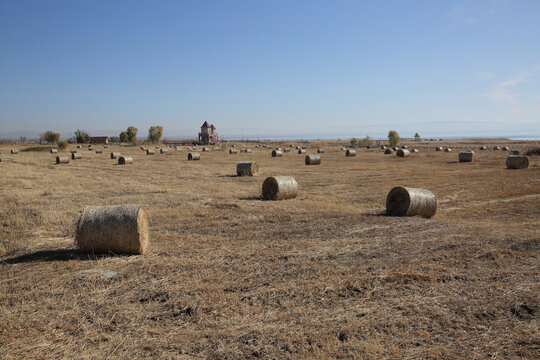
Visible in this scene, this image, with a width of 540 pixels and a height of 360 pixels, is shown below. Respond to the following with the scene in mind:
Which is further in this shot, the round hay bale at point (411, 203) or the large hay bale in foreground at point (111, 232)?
the round hay bale at point (411, 203)

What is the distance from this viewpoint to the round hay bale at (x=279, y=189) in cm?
1613

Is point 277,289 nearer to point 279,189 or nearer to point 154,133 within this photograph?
point 279,189

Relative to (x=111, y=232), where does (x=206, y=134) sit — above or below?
above

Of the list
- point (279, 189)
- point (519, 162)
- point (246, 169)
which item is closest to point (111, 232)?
point (279, 189)

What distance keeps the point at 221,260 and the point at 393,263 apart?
3.45 meters

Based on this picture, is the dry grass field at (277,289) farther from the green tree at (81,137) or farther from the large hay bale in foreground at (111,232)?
the green tree at (81,137)

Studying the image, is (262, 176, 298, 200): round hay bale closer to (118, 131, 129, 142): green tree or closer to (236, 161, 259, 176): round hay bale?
(236, 161, 259, 176): round hay bale

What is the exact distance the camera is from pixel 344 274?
7.16 meters

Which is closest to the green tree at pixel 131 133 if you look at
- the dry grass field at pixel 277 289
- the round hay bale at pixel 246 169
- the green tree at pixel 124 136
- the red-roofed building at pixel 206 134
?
the green tree at pixel 124 136

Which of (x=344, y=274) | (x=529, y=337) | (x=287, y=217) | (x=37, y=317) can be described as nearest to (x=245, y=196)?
(x=287, y=217)

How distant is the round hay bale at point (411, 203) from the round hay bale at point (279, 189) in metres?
4.55

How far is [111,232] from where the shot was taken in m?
8.33

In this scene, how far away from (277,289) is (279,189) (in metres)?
9.71

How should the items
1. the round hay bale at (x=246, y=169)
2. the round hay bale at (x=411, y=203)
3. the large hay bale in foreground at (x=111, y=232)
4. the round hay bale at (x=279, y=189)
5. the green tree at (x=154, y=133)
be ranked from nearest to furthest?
the large hay bale in foreground at (x=111, y=232), the round hay bale at (x=411, y=203), the round hay bale at (x=279, y=189), the round hay bale at (x=246, y=169), the green tree at (x=154, y=133)
